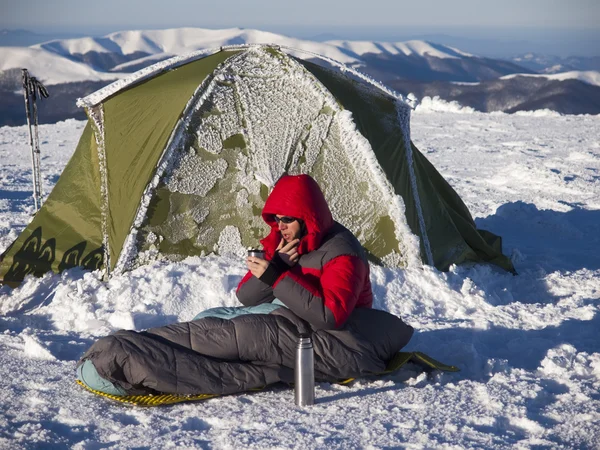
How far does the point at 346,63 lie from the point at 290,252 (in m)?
17.0

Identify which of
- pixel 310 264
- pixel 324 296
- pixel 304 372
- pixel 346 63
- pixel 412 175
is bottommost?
pixel 304 372

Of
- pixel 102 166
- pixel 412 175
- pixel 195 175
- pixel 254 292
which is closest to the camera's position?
pixel 254 292

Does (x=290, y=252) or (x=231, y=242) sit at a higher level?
(x=290, y=252)

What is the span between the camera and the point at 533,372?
438 cm

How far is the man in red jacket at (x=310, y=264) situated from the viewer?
3754 mm

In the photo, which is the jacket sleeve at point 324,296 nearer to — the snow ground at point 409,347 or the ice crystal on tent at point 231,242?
the snow ground at point 409,347

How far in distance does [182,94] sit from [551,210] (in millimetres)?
5006

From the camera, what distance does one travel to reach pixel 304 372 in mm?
3703

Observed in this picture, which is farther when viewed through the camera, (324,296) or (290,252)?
(290,252)

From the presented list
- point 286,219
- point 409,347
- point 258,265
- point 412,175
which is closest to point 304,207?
point 286,219

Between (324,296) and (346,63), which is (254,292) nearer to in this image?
(324,296)

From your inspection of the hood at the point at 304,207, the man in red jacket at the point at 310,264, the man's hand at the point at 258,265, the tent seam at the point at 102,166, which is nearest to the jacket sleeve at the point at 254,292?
the man in red jacket at the point at 310,264

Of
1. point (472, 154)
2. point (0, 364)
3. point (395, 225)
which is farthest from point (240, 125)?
point (472, 154)

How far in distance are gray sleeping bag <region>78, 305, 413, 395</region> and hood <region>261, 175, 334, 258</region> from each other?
427 mm
